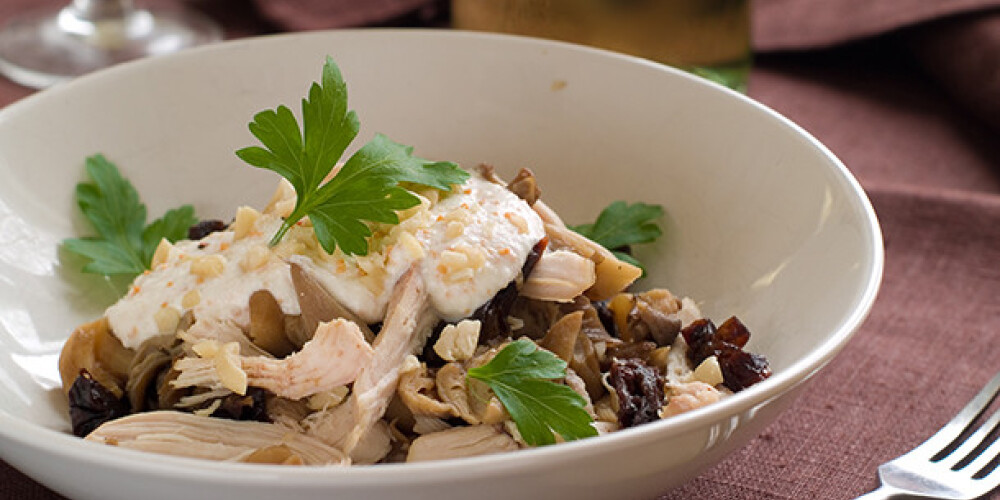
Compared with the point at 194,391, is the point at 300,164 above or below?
above

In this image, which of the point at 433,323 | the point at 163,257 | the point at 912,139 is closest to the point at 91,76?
the point at 163,257

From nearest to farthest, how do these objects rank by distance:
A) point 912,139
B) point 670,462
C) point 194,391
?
point 670,462 → point 194,391 → point 912,139

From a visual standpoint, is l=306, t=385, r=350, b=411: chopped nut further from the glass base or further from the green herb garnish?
the glass base

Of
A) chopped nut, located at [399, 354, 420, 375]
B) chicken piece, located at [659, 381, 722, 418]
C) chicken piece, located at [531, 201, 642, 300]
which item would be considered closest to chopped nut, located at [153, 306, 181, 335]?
chopped nut, located at [399, 354, 420, 375]

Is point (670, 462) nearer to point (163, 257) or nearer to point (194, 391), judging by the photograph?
point (194, 391)

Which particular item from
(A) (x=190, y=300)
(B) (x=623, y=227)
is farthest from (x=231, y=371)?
(B) (x=623, y=227)

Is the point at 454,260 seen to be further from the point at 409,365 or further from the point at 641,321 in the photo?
the point at 641,321

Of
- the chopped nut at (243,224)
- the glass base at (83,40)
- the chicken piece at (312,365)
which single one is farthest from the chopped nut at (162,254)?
the glass base at (83,40)
